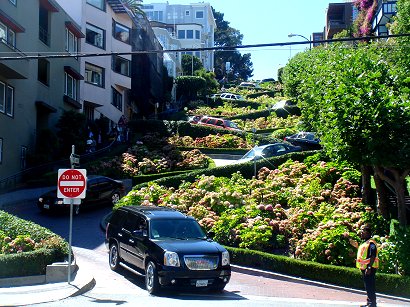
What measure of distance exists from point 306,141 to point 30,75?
17.6 metres

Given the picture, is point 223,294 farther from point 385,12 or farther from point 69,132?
point 385,12

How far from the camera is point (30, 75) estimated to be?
33688 mm

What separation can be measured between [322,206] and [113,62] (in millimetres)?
33433

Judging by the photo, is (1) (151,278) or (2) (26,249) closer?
(1) (151,278)

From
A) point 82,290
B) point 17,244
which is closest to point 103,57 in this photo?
point 17,244

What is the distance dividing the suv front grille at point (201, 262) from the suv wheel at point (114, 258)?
332 centimetres

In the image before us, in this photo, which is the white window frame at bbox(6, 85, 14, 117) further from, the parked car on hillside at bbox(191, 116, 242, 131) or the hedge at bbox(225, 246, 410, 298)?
the parked car on hillside at bbox(191, 116, 242, 131)

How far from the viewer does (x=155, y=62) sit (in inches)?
2454

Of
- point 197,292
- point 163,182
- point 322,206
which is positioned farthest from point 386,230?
point 163,182

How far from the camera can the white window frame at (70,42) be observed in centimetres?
3963

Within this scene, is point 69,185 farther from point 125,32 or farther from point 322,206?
point 125,32

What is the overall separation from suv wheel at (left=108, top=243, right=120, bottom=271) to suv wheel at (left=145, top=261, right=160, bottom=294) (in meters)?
2.36

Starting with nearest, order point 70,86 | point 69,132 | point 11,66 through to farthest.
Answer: point 11,66
point 69,132
point 70,86

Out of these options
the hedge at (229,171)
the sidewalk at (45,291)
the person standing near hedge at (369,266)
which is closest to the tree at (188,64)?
the hedge at (229,171)
